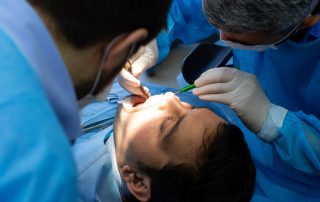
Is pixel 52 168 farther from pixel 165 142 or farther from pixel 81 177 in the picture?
pixel 81 177

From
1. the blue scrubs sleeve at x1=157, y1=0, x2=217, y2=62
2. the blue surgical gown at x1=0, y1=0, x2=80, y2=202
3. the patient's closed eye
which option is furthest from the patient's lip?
the blue surgical gown at x1=0, y1=0, x2=80, y2=202

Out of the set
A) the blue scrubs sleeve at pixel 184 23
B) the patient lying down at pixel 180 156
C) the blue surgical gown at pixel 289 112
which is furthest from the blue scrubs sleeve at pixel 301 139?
the blue scrubs sleeve at pixel 184 23

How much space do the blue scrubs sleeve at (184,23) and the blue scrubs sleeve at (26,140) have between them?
114 cm

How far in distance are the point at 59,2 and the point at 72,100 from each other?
0.15 m

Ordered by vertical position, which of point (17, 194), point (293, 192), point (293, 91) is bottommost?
point (293, 192)

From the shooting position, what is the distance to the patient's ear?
109cm

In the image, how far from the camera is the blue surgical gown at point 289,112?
1218 millimetres

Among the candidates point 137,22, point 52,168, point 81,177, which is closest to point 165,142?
point 81,177

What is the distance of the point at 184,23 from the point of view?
5.62 ft

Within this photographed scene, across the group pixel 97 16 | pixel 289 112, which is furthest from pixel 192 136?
pixel 97 16

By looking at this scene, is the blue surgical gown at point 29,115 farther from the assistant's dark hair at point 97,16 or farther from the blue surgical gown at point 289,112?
the blue surgical gown at point 289,112

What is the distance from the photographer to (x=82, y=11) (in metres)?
0.59

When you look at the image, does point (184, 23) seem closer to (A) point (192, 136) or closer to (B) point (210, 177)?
(A) point (192, 136)

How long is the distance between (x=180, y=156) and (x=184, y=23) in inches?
32.0
